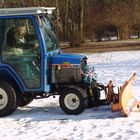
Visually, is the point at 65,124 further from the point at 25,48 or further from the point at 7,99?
the point at 25,48

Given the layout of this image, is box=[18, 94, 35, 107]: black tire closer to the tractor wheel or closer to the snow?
the snow

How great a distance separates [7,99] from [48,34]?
65.9 inches

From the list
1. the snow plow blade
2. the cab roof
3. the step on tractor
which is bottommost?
the snow plow blade

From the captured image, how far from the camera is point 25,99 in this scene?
10562 mm

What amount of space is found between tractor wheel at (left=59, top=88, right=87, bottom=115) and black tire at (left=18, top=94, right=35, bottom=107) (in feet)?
3.01

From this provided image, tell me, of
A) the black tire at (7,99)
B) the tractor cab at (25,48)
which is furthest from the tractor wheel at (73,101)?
the black tire at (7,99)

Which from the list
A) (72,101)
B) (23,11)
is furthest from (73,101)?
(23,11)

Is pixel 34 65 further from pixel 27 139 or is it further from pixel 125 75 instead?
pixel 125 75

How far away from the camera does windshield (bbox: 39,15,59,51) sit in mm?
9984

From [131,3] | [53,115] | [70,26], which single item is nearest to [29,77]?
[53,115]

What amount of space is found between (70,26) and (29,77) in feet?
95.2

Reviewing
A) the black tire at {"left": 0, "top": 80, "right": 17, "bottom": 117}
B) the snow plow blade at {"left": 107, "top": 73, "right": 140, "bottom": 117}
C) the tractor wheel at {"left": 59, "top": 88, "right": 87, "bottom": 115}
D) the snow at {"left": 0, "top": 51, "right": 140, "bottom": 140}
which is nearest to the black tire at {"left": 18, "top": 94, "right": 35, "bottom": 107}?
the snow at {"left": 0, "top": 51, "right": 140, "bottom": 140}

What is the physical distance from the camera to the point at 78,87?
9.87 m

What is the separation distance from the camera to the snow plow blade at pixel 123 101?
9250mm
